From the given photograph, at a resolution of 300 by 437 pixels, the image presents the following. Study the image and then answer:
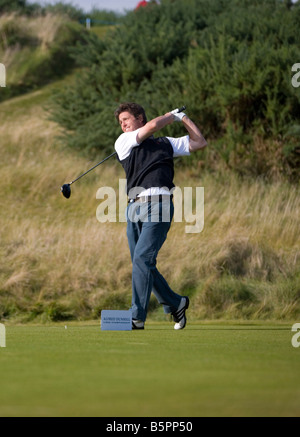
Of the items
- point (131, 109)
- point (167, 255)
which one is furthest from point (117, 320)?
point (167, 255)

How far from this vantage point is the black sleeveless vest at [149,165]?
784 cm

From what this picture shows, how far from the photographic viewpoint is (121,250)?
492 inches

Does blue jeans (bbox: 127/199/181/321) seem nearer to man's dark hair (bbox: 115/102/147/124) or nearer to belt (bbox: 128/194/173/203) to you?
belt (bbox: 128/194/173/203)

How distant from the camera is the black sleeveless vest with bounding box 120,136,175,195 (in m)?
7.84

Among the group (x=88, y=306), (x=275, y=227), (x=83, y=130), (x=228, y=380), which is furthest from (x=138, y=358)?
(x=83, y=130)

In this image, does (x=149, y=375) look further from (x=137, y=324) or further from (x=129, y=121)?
(x=129, y=121)

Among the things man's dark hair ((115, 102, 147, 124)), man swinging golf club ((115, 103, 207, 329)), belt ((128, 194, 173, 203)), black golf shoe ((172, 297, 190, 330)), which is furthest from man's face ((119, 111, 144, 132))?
black golf shoe ((172, 297, 190, 330))


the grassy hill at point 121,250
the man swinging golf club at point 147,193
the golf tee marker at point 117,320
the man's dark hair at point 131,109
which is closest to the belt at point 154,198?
the man swinging golf club at point 147,193

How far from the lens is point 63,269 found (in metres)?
11.8

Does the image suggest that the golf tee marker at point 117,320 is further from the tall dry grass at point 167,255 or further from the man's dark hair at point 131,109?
the tall dry grass at point 167,255

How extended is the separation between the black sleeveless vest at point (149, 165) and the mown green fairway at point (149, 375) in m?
1.46

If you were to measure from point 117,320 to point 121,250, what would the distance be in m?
4.53
